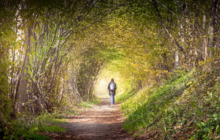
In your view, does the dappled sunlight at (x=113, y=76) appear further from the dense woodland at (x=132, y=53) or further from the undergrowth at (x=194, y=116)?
the undergrowth at (x=194, y=116)

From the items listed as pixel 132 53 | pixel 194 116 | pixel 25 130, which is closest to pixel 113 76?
pixel 132 53

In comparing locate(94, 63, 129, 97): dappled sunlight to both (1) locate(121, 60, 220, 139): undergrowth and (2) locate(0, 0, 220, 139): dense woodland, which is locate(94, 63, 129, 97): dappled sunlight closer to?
(2) locate(0, 0, 220, 139): dense woodland

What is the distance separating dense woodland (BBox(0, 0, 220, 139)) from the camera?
4.20 m

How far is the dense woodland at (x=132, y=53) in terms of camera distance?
420 centimetres

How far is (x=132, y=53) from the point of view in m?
10.9

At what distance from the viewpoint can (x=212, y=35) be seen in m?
5.68

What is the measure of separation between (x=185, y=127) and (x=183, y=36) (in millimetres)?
4411

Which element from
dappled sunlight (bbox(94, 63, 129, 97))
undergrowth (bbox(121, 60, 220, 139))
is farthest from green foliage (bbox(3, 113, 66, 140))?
dappled sunlight (bbox(94, 63, 129, 97))

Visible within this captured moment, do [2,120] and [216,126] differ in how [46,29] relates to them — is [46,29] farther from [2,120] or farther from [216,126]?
[216,126]

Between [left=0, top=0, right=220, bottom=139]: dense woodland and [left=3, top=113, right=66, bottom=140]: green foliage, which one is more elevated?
[left=0, top=0, right=220, bottom=139]: dense woodland

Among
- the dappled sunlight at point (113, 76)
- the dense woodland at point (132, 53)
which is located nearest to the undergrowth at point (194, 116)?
the dense woodland at point (132, 53)

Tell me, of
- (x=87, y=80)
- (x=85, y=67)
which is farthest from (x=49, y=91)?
(x=87, y=80)

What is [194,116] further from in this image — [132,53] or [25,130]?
[132,53]

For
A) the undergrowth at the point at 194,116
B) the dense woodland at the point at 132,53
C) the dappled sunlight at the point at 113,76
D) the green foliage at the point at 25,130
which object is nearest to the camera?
the undergrowth at the point at 194,116
